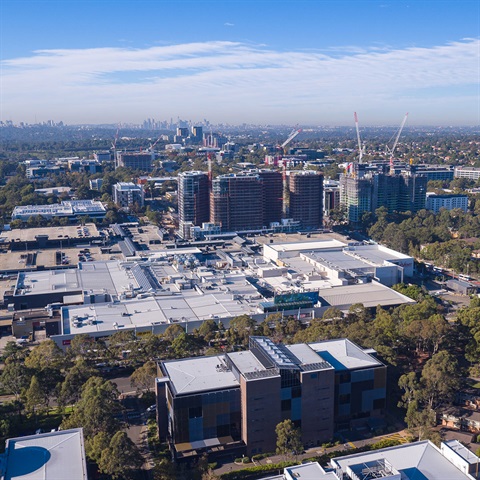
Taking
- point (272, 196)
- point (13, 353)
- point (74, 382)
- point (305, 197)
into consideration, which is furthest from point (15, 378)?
point (305, 197)

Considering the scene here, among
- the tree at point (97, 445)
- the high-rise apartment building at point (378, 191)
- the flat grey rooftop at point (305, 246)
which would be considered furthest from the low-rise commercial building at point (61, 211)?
the tree at point (97, 445)

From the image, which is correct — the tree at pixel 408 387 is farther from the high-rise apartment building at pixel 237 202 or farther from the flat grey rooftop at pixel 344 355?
the high-rise apartment building at pixel 237 202

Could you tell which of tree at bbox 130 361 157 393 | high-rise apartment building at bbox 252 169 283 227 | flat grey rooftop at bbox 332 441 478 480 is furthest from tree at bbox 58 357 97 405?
high-rise apartment building at bbox 252 169 283 227

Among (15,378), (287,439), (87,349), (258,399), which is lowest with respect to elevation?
(287,439)

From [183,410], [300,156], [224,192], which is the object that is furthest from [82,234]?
[300,156]

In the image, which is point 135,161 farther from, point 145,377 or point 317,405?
point 317,405

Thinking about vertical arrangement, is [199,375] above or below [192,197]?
below
